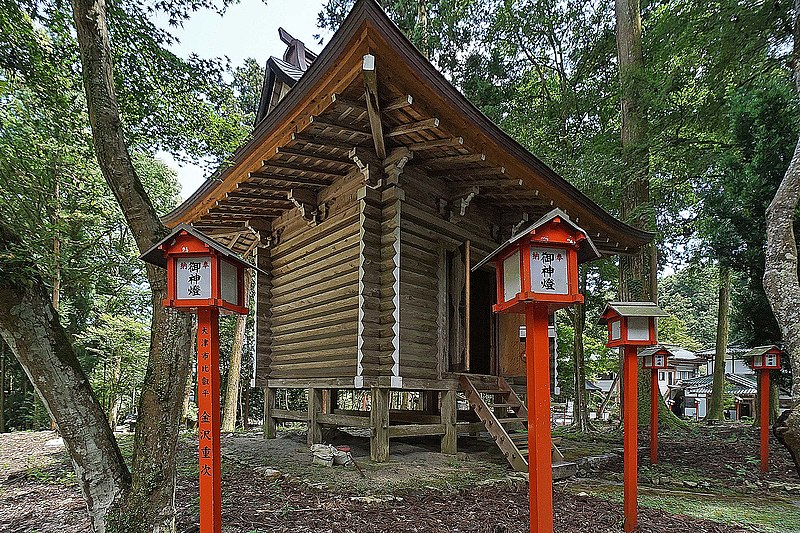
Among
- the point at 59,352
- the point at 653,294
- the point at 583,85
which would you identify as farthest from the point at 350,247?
the point at 583,85

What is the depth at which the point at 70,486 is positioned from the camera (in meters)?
5.61

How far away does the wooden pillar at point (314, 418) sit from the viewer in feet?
23.2

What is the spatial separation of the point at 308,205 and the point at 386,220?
1485 millimetres

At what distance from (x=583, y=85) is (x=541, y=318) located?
12195mm

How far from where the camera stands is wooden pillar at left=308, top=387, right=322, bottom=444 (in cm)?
709

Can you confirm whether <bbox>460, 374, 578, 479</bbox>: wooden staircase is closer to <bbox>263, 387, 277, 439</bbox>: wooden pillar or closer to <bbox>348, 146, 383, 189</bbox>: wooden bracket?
<bbox>348, 146, 383, 189</bbox>: wooden bracket

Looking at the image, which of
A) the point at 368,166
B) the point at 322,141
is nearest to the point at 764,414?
the point at 368,166

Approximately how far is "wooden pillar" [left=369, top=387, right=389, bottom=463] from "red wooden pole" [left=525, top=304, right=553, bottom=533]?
10.3 feet

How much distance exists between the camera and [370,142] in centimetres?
598

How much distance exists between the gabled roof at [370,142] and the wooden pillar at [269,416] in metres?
3.14

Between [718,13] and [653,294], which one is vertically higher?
[718,13]

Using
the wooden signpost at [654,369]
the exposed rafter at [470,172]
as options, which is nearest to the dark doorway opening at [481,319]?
the exposed rafter at [470,172]

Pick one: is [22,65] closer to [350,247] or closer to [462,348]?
[350,247]

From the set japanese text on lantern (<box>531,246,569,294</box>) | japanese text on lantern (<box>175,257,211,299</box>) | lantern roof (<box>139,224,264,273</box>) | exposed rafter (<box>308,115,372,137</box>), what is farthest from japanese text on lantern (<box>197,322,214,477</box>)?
exposed rafter (<box>308,115,372,137</box>)
